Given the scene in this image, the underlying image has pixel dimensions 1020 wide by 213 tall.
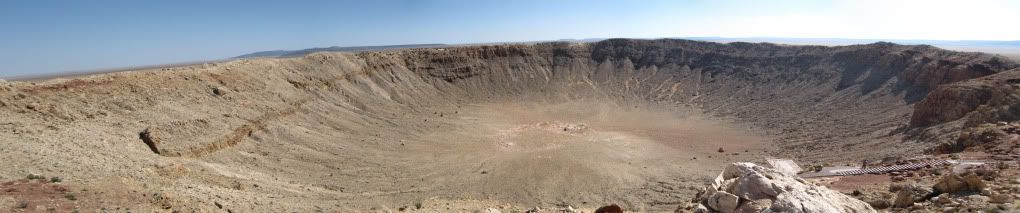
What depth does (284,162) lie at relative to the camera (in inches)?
1236

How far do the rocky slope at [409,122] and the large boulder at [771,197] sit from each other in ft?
41.9

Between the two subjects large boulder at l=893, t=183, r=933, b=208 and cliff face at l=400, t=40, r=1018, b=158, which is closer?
large boulder at l=893, t=183, r=933, b=208

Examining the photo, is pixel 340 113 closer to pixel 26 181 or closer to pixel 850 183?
pixel 26 181

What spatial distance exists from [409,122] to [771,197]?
37450mm

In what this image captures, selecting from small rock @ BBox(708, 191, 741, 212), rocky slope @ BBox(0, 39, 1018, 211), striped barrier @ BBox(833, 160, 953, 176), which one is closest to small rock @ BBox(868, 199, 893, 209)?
small rock @ BBox(708, 191, 741, 212)

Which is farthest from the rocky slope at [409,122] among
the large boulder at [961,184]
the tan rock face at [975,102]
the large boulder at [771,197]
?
the large boulder at [961,184]

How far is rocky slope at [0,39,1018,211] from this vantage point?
23.6 meters

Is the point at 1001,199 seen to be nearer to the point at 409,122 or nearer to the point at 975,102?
the point at 975,102

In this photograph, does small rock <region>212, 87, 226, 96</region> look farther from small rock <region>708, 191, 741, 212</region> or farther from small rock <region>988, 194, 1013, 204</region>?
small rock <region>988, 194, 1013, 204</region>

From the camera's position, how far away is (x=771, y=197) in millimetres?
13266

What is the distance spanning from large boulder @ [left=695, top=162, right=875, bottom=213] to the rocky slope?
1277 centimetres

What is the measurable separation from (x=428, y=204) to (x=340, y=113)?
23.6m

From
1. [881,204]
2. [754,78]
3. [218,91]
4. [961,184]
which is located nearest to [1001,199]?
[961,184]

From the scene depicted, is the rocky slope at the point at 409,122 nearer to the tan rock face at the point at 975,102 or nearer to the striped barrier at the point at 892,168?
the tan rock face at the point at 975,102
